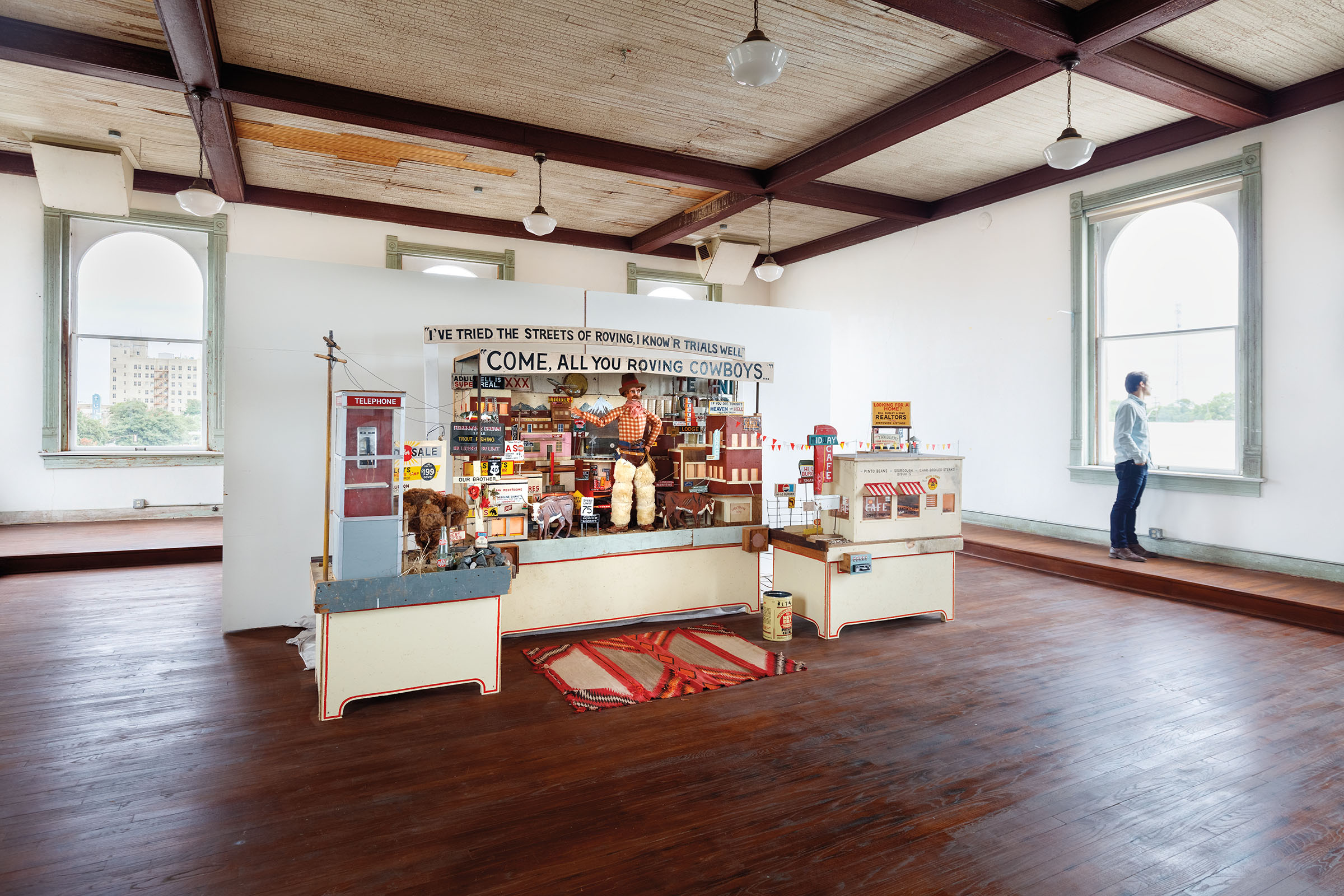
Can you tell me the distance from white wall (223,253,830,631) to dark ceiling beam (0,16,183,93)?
1.71 m

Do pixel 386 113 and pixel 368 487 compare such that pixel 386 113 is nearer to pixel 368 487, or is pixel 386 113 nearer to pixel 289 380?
pixel 289 380

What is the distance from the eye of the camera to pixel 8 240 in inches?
311

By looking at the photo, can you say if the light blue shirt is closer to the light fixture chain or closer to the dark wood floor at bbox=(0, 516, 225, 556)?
the light fixture chain

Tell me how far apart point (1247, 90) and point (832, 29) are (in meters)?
3.85

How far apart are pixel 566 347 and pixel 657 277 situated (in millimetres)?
6828

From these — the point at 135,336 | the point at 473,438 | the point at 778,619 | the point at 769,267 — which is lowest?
the point at 778,619

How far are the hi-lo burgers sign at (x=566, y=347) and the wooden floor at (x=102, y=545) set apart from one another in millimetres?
3064

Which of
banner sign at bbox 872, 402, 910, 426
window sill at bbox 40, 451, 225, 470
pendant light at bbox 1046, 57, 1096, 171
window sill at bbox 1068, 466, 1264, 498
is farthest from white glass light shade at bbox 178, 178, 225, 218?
window sill at bbox 1068, 466, 1264, 498

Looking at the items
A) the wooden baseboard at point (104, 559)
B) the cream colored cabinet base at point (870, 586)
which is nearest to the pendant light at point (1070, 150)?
the cream colored cabinet base at point (870, 586)

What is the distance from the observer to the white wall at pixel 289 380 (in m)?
5.30

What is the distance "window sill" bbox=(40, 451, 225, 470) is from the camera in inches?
320

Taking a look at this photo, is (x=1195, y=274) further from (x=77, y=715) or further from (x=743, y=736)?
(x=77, y=715)

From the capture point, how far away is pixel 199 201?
6496mm

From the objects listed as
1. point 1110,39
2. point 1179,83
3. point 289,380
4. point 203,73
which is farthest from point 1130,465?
point 203,73
